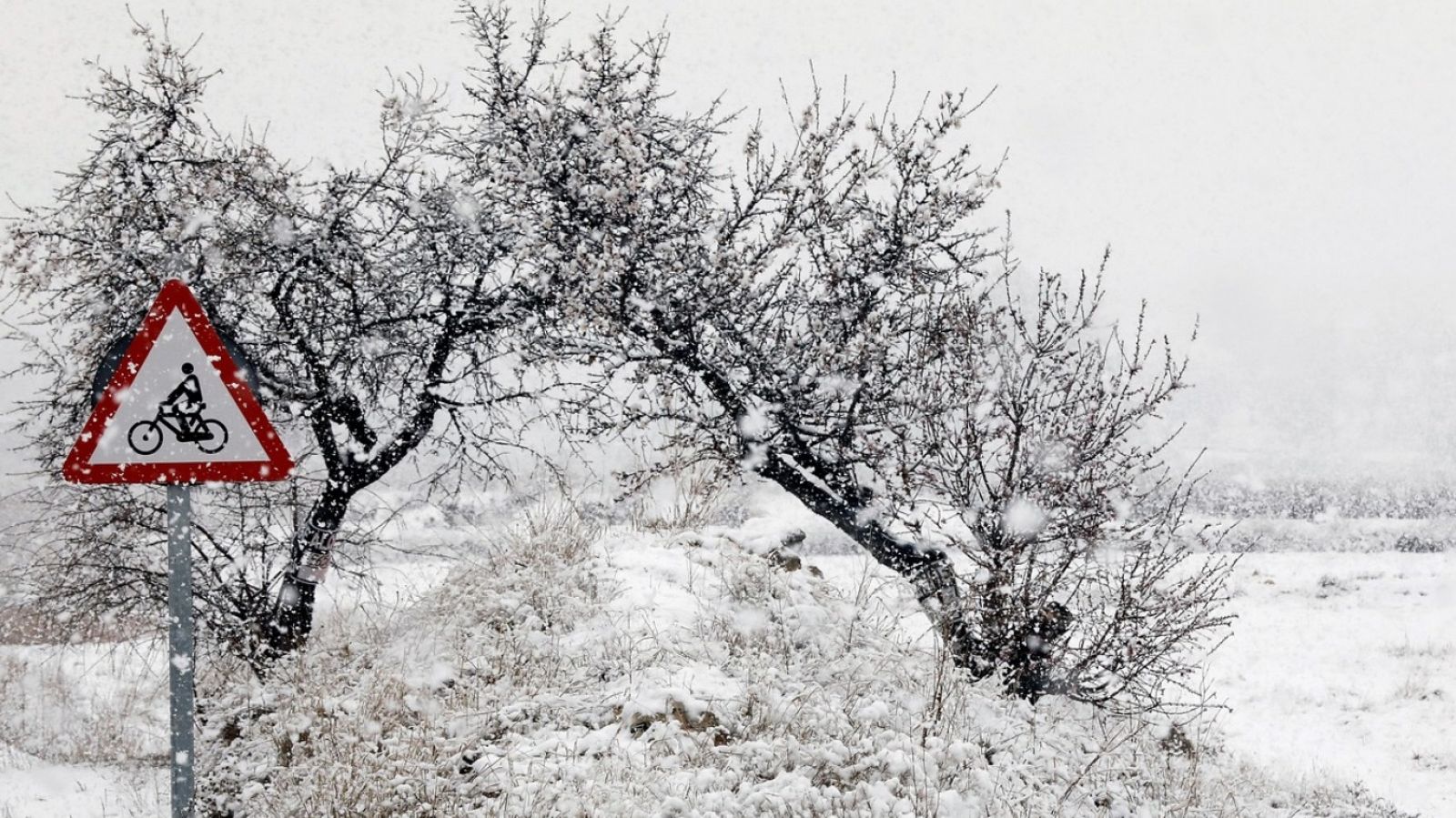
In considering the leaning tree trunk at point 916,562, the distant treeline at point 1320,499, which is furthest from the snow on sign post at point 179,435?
the distant treeline at point 1320,499

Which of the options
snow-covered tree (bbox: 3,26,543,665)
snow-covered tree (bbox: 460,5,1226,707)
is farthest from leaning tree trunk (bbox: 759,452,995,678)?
snow-covered tree (bbox: 3,26,543,665)

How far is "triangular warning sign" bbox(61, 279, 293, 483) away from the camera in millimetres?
3408

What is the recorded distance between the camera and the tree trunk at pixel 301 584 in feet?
25.3

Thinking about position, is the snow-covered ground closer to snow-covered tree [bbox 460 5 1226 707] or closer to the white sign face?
snow-covered tree [bbox 460 5 1226 707]

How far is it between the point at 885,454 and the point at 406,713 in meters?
3.87

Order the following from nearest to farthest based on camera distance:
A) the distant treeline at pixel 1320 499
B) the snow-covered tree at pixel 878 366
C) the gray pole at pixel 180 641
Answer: the gray pole at pixel 180 641
the snow-covered tree at pixel 878 366
the distant treeline at pixel 1320 499

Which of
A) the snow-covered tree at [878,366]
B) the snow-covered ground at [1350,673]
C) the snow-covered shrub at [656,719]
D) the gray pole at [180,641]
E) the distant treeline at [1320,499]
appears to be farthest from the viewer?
the distant treeline at [1320,499]

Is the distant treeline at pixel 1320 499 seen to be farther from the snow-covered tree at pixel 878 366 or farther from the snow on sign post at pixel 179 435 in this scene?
the snow on sign post at pixel 179 435

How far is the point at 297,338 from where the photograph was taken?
787 cm

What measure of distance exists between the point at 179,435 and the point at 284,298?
474 centimetres

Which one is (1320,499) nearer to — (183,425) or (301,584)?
(301,584)

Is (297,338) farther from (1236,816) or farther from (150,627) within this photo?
(1236,816)

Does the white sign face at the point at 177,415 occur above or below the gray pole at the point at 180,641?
above

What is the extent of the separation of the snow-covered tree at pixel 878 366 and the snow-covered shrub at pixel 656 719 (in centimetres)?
62
